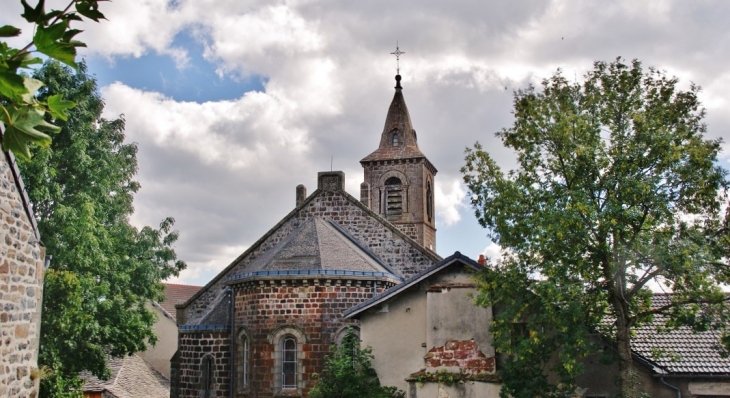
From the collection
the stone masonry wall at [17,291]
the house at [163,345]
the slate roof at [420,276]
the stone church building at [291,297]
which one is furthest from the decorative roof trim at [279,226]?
the stone masonry wall at [17,291]

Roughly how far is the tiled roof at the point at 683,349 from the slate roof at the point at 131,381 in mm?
20094

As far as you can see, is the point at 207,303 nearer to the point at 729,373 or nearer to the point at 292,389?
the point at 292,389

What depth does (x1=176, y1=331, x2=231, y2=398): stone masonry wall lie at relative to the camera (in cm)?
Result: 2141

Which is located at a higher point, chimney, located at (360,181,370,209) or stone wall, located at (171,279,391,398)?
chimney, located at (360,181,370,209)

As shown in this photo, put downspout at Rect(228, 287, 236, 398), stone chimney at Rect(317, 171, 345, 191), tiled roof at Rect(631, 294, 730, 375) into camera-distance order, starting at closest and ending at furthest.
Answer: tiled roof at Rect(631, 294, 730, 375), downspout at Rect(228, 287, 236, 398), stone chimney at Rect(317, 171, 345, 191)

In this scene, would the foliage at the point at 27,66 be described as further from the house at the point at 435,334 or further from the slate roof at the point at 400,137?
the slate roof at the point at 400,137

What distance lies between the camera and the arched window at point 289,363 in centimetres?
1980

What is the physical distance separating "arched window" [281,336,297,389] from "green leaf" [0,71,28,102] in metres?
18.1

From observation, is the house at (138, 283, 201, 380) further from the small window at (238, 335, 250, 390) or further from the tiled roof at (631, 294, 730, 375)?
the tiled roof at (631, 294, 730, 375)

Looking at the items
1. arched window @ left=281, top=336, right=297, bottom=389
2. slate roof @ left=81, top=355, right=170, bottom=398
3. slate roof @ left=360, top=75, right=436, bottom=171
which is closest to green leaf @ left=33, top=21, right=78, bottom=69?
arched window @ left=281, top=336, right=297, bottom=389

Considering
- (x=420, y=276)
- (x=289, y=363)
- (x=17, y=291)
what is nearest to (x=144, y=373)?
(x=289, y=363)

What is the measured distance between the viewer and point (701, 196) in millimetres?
13172

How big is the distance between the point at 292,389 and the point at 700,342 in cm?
1100

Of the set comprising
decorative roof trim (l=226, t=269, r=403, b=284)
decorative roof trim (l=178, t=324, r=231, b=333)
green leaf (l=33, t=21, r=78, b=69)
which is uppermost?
decorative roof trim (l=226, t=269, r=403, b=284)
